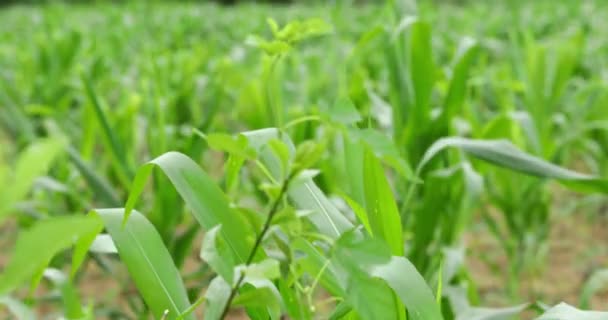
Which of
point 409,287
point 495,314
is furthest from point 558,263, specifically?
point 409,287

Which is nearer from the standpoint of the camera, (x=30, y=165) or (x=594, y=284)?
(x=30, y=165)

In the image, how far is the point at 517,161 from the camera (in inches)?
51.2

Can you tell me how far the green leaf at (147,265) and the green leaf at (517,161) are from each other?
1.48ft

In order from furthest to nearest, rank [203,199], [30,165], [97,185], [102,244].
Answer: [97,185], [102,244], [203,199], [30,165]

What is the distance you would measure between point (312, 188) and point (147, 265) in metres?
0.19

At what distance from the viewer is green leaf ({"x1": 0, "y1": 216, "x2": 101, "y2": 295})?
0.54 meters

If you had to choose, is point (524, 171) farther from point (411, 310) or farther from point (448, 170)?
point (411, 310)

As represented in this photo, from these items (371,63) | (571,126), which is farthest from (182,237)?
(371,63)

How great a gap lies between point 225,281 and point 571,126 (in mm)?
1920

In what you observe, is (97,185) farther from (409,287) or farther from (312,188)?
(409,287)

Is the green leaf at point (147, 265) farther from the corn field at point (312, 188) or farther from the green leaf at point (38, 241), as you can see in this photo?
the green leaf at point (38, 241)

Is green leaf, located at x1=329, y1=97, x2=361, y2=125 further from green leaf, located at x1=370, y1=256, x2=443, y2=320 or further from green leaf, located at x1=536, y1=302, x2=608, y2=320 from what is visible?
green leaf, located at x1=536, y1=302, x2=608, y2=320

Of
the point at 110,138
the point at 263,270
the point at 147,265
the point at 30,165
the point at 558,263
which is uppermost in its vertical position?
the point at 30,165

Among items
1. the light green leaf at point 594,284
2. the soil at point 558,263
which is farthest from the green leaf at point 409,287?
the soil at point 558,263
